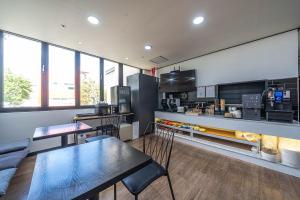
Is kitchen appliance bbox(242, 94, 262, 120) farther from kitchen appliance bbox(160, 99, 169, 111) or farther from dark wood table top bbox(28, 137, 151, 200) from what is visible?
dark wood table top bbox(28, 137, 151, 200)

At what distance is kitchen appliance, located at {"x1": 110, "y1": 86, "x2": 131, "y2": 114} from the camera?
3.64 metres

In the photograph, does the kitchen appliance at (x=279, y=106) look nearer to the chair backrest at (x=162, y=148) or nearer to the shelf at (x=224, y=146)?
the shelf at (x=224, y=146)

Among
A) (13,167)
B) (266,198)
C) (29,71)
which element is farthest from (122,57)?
(266,198)

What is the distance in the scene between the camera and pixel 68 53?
10.6 ft

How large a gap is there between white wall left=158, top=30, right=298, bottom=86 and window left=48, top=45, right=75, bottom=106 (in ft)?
12.0

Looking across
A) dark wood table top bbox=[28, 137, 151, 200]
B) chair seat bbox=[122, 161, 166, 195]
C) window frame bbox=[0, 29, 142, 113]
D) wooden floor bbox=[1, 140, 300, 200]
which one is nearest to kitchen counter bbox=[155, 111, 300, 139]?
wooden floor bbox=[1, 140, 300, 200]

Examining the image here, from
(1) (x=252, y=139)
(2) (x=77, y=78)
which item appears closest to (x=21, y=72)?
(2) (x=77, y=78)

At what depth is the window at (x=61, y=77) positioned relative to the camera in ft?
9.75

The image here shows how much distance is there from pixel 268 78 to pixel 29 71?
5.27 m

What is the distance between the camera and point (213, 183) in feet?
5.87

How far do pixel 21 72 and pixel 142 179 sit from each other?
3.35 m

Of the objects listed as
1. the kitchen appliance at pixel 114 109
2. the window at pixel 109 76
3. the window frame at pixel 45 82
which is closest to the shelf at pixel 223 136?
the kitchen appliance at pixel 114 109

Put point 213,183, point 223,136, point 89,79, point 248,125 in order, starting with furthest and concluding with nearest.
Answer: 1. point 89,79
2. point 223,136
3. point 248,125
4. point 213,183

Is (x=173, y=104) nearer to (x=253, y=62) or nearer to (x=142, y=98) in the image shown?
(x=142, y=98)
